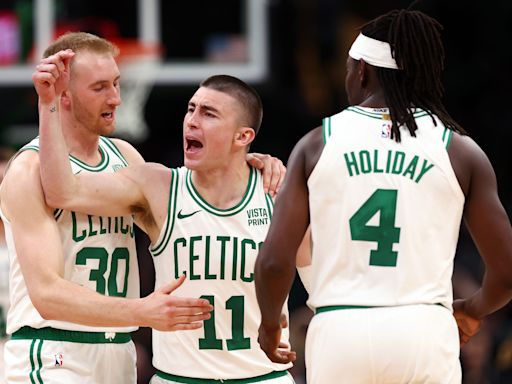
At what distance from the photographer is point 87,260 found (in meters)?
5.94

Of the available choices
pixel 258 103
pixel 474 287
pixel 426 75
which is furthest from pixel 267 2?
pixel 426 75

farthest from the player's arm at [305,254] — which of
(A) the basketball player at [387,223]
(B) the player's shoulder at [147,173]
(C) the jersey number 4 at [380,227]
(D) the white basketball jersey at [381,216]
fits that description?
(C) the jersey number 4 at [380,227]

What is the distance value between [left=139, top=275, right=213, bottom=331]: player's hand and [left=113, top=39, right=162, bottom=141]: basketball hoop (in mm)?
7998

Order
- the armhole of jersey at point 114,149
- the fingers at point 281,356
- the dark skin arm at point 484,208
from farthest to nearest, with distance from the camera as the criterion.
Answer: the armhole of jersey at point 114,149 < the fingers at point 281,356 < the dark skin arm at point 484,208

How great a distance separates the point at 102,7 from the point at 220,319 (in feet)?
29.3

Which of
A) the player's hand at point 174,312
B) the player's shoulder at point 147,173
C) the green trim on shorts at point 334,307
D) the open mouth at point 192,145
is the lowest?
the player's hand at point 174,312

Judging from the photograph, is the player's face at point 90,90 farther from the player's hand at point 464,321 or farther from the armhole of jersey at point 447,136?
the player's hand at point 464,321

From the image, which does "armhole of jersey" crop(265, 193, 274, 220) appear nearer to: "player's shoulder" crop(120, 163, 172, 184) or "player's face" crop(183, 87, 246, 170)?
"player's face" crop(183, 87, 246, 170)

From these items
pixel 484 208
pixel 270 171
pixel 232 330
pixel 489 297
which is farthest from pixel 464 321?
pixel 270 171

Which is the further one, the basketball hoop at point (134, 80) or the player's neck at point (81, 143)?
the basketball hoop at point (134, 80)

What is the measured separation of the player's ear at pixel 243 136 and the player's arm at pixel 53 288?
885 millimetres

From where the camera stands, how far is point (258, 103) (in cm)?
621

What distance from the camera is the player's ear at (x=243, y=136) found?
20.0 ft

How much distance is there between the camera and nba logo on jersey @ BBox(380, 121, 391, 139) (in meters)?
5.10
